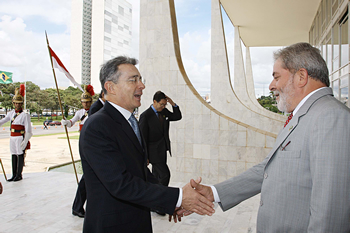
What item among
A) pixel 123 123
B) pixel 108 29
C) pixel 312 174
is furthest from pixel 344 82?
pixel 108 29

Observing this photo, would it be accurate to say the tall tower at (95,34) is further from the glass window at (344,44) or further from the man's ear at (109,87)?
the man's ear at (109,87)

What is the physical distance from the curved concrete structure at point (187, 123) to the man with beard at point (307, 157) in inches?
177

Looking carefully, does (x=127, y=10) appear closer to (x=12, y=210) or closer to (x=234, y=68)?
(x=234, y=68)

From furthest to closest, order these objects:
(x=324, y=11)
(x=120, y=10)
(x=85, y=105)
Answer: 1. (x=120, y=10)
2. (x=324, y=11)
3. (x=85, y=105)

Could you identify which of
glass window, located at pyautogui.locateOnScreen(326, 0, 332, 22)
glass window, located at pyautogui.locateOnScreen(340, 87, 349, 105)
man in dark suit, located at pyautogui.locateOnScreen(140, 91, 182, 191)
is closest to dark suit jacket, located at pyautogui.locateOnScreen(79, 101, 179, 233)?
man in dark suit, located at pyautogui.locateOnScreen(140, 91, 182, 191)

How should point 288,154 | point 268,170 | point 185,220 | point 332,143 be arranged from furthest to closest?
point 185,220
point 268,170
point 288,154
point 332,143

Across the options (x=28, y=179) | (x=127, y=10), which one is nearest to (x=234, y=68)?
(x=28, y=179)

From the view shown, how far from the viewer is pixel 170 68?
6.70 metres

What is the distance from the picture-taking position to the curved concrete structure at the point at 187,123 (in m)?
6.11

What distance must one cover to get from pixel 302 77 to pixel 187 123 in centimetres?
512

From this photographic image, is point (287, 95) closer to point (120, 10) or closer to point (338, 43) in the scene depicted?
point (338, 43)

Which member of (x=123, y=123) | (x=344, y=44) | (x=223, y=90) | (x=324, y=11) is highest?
(x=324, y=11)

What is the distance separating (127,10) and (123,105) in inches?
4060

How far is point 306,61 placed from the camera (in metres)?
1.53
